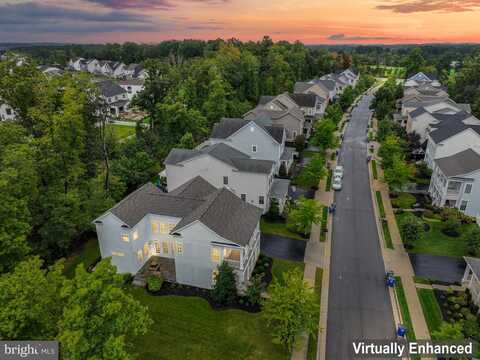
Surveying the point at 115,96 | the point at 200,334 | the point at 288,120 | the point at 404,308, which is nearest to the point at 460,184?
the point at 404,308

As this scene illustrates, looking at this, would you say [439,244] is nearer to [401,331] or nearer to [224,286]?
[401,331]

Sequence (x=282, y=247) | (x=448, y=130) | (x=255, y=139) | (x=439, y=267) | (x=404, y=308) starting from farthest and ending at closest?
(x=255, y=139) < (x=448, y=130) < (x=282, y=247) < (x=439, y=267) < (x=404, y=308)

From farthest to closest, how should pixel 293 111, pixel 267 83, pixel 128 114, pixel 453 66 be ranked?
pixel 453 66, pixel 267 83, pixel 128 114, pixel 293 111

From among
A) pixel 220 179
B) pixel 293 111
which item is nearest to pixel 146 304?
pixel 220 179

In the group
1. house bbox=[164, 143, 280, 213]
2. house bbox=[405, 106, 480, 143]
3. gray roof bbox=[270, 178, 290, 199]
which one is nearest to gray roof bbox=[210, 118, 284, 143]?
gray roof bbox=[270, 178, 290, 199]

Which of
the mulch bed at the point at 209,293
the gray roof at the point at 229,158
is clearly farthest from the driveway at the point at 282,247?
the gray roof at the point at 229,158

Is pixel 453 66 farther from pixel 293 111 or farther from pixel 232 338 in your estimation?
pixel 232 338

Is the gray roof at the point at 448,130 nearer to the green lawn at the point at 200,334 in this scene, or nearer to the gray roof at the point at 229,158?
the gray roof at the point at 229,158
